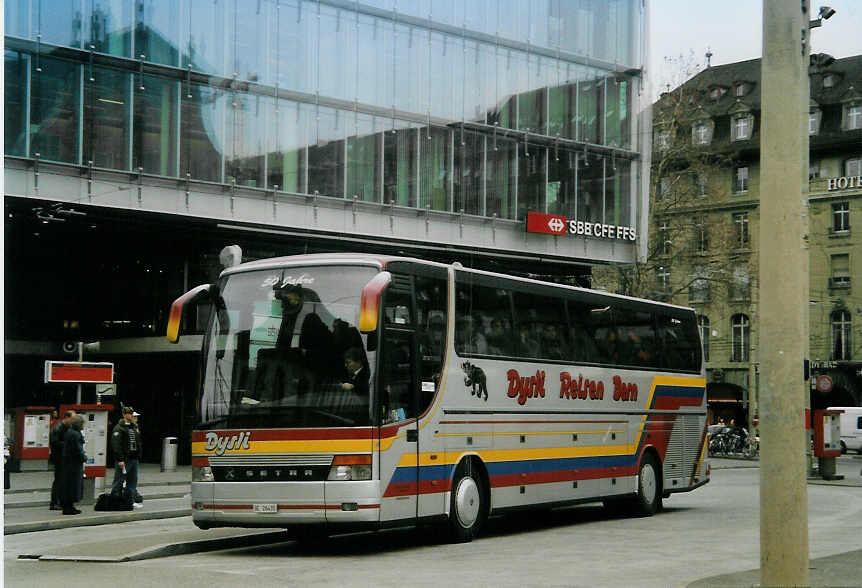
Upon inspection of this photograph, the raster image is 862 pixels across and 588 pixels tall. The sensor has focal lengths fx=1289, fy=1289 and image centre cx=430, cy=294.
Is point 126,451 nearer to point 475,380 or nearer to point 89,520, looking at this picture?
point 89,520

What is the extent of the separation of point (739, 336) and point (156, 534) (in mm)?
63630

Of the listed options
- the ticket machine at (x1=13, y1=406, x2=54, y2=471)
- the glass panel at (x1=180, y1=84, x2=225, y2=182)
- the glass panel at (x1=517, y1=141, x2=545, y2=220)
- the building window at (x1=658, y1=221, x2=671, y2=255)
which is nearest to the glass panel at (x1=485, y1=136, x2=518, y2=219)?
the glass panel at (x1=517, y1=141, x2=545, y2=220)

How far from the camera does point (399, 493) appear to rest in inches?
579

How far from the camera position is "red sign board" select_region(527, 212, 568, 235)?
43.2 metres

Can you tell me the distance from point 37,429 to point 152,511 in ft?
52.6

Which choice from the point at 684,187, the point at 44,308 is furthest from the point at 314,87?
the point at 684,187

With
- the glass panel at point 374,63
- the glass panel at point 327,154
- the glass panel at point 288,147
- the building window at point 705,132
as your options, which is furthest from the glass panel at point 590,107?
the building window at point 705,132

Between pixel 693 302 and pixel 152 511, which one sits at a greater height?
pixel 693 302

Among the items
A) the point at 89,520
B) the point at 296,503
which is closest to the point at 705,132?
the point at 89,520

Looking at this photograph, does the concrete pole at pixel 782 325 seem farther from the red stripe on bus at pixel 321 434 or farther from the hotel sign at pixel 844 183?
the hotel sign at pixel 844 183

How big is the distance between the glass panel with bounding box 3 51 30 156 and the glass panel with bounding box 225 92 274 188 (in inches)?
230

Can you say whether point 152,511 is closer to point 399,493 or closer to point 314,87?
point 399,493

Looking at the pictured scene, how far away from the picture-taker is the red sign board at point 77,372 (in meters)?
22.2

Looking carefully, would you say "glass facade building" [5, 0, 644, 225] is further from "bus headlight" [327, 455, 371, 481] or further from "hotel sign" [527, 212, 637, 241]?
"bus headlight" [327, 455, 371, 481]
